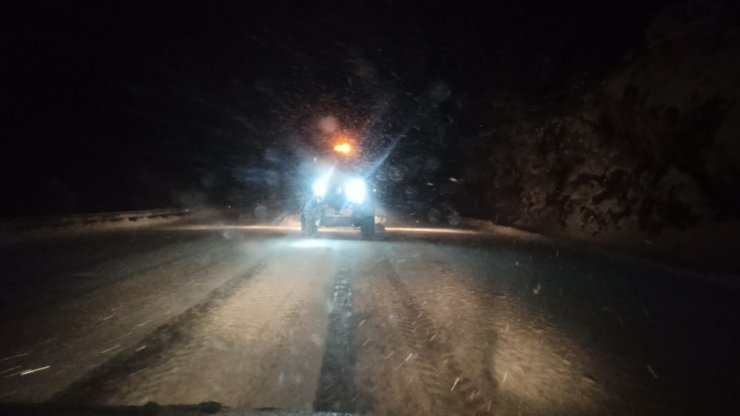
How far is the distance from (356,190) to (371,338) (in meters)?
15.6

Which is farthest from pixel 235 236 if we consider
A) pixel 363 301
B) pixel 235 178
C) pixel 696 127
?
pixel 235 178

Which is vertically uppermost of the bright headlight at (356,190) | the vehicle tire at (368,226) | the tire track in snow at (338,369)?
the bright headlight at (356,190)

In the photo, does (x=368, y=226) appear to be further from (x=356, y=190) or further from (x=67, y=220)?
(x=67, y=220)

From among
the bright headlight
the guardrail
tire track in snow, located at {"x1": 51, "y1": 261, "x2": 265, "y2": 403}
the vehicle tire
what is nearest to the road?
tire track in snow, located at {"x1": 51, "y1": 261, "x2": 265, "y2": 403}

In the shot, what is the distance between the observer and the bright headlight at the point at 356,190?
21.6m

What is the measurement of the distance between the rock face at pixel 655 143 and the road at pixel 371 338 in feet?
15.0

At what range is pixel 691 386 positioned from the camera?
536 centimetres

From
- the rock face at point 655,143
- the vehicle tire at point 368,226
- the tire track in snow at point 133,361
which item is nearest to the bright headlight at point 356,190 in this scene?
the vehicle tire at point 368,226

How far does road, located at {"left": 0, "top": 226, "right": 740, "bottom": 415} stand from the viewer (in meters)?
4.88

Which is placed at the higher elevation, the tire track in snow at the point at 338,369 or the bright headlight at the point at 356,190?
the bright headlight at the point at 356,190

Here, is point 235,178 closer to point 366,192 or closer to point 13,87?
point 13,87

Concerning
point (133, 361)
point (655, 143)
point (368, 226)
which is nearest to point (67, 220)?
point (368, 226)

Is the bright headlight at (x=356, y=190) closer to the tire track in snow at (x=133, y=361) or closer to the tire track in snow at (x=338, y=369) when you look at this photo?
the tire track in snow at (x=338, y=369)

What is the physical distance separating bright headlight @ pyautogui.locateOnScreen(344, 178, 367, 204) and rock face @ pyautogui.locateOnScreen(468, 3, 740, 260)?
8.66 meters
